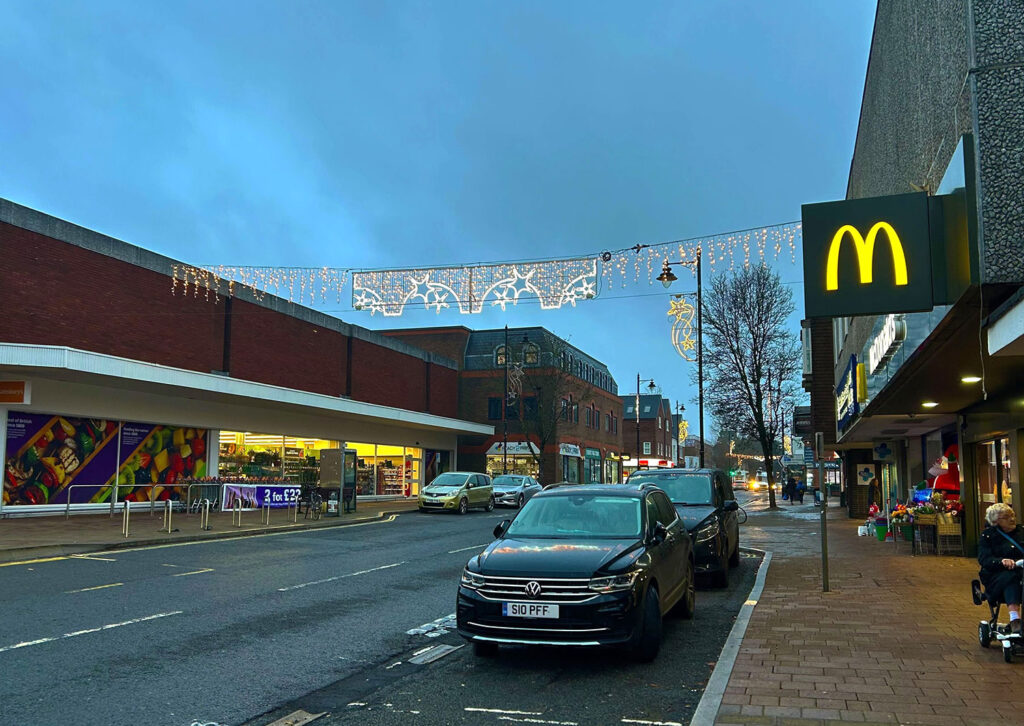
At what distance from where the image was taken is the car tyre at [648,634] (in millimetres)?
6891

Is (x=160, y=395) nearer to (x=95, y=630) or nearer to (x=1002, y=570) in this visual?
(x=95, y=630)

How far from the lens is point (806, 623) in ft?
28.1

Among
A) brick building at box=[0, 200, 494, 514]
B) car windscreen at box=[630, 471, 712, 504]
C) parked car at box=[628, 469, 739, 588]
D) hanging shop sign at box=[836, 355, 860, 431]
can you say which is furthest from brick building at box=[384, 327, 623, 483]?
car windscreen at box=[630, 471, 712, 504]

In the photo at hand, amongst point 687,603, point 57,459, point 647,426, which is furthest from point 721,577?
point 647,426

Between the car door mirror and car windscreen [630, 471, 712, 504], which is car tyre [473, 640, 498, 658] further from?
car windscreen [630, 471, 712, 504]

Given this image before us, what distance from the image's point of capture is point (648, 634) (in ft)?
22.7

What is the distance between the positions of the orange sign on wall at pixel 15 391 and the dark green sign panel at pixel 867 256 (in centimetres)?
1955

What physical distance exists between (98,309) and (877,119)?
20.7 meters

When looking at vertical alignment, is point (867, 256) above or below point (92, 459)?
above

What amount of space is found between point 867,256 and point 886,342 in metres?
2.74

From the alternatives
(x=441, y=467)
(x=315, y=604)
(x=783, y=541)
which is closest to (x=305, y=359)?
(x=441, y=467)

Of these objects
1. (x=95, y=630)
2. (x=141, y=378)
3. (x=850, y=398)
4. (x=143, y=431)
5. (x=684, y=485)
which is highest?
(x=141, y=378)

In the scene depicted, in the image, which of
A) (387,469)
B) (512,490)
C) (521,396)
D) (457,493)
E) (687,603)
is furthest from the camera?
(521,396)

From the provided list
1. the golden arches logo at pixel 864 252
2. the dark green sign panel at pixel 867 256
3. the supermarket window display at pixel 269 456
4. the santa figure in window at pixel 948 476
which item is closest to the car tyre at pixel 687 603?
the dark green sign panel at pixel 867 256
